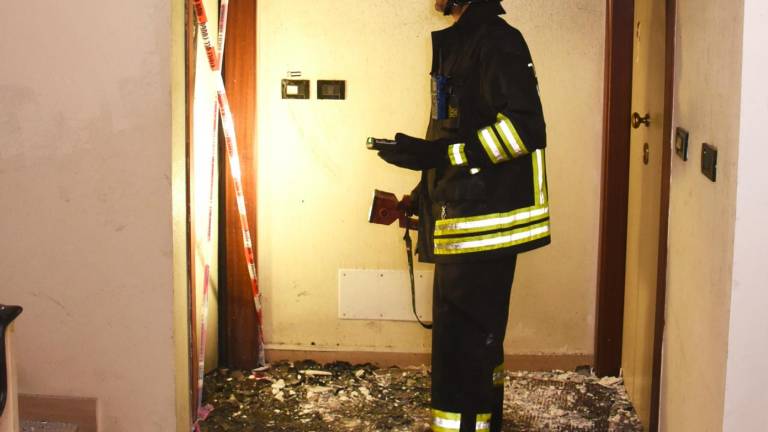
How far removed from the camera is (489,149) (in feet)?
12.5

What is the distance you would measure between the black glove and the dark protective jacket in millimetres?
42

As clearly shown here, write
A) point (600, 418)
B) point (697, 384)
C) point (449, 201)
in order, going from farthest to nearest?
point (600, 418), point (449, 201), point (697, 384)

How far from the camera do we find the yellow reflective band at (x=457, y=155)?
388 cm

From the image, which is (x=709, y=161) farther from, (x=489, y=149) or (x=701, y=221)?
(x=489, y=149)

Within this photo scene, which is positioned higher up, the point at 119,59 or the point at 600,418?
the point at 119,59

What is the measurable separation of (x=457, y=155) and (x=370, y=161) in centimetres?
137

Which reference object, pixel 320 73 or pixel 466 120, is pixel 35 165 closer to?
pixel 466 120

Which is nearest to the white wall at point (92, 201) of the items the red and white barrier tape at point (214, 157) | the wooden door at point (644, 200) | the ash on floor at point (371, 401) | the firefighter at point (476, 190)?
the red and white barrier tape at point (214, 157)

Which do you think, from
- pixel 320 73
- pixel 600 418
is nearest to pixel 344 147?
pixel 320 73

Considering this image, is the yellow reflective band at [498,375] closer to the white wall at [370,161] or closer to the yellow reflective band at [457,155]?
the yellow reflective band at [457,155]

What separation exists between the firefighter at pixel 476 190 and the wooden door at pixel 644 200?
24.7 inches

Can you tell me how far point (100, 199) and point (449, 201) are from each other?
46.2 inches

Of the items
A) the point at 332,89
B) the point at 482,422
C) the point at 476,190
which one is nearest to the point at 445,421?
the point at 482,422

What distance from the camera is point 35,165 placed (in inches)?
144
